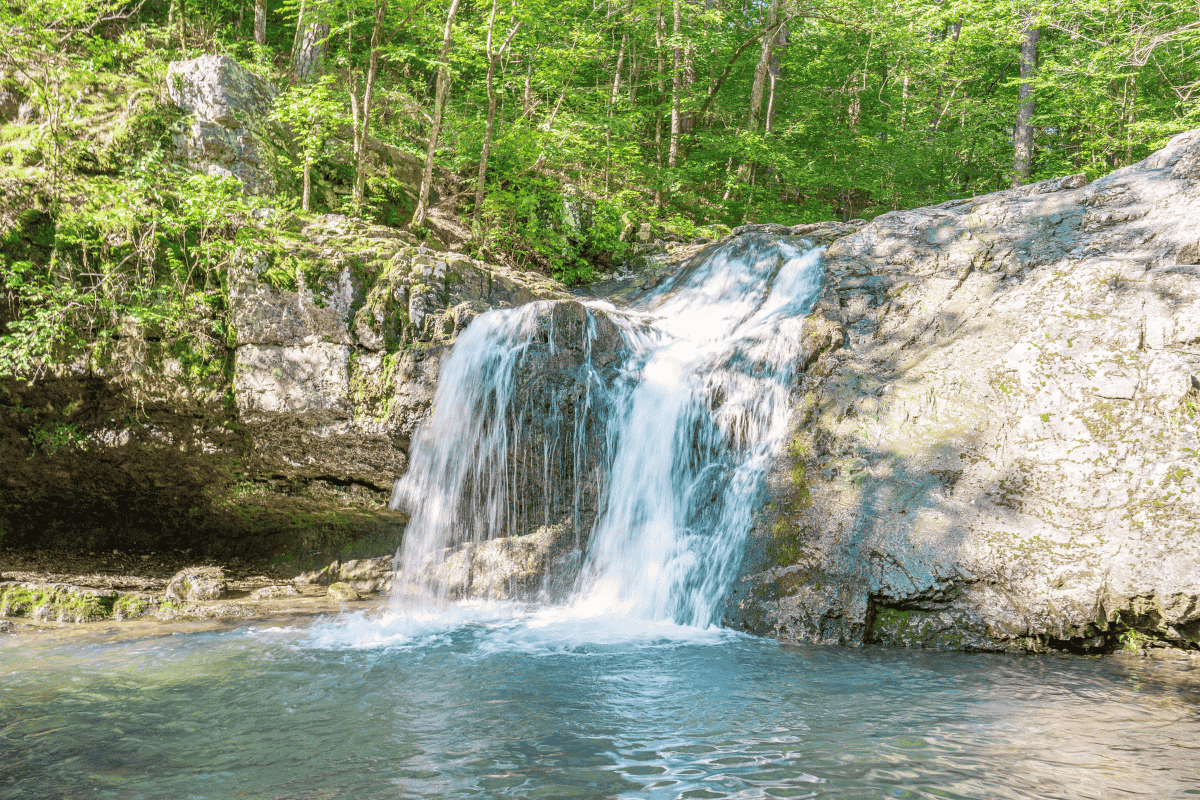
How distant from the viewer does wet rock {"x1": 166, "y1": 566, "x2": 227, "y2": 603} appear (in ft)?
22.8

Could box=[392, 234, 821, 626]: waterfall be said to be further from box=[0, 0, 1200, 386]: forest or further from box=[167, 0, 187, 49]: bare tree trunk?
box=[167, 0, 187, 49]: bare tree trunk

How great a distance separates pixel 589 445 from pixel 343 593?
3195mm

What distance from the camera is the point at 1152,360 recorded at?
5480 millimetres

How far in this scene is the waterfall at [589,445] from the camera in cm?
687

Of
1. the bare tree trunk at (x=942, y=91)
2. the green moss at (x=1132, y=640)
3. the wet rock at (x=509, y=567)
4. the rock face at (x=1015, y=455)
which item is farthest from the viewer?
the bare tree trunk at (x=942, y=91)

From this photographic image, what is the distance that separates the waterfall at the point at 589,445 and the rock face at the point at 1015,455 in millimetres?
634

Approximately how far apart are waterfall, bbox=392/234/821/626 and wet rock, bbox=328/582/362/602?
501 millimetres

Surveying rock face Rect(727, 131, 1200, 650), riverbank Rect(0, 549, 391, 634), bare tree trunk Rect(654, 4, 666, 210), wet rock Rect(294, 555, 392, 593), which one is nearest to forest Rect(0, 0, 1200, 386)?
bare tree trunk Rect(654, 4, 666, 210)

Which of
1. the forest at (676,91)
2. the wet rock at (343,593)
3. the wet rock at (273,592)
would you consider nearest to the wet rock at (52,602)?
the wet rock at (273,592)

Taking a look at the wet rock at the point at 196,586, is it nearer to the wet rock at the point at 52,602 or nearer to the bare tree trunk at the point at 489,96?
the wet rock at the point at 52,602

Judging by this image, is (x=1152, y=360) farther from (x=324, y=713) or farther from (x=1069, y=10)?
(x=1069, y=10)

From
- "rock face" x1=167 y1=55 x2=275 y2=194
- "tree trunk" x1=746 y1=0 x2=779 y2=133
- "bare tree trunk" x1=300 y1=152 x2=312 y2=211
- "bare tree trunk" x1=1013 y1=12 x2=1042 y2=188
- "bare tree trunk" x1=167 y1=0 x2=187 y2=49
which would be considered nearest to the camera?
"rock face" x1=167 y1=55 x2=275 y2=194

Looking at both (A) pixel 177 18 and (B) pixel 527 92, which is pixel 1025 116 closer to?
(B) pixel 527 92

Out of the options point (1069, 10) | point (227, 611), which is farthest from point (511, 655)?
point (1069, 10)
